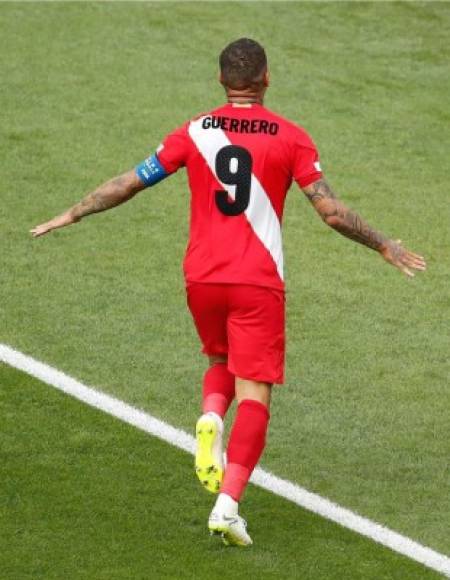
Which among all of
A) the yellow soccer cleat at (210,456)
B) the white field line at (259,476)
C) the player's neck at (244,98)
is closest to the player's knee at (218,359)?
the yellow soccer cleat at (210,456)

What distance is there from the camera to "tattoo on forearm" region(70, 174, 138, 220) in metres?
7.92

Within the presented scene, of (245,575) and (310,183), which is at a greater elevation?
(310,183)

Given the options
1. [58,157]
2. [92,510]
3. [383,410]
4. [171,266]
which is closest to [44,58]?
[58,157]

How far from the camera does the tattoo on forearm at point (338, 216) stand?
769 cm

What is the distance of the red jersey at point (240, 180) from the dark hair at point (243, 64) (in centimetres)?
11

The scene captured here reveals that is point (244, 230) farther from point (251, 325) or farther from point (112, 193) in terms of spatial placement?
point (112, 193)

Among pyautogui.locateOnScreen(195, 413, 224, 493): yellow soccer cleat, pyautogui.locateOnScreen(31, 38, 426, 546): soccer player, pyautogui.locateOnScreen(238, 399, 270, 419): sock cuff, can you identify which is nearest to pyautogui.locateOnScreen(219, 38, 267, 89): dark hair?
pyautogui.locateOnScreen(31, 38, 426, 546): soccer player

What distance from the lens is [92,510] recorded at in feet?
26.4

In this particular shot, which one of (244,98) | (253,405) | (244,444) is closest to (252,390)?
(253,405)

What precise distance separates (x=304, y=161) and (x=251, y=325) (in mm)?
724

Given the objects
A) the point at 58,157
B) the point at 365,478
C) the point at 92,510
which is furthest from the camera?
the point at 58,157

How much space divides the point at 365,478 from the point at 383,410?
2.87ft

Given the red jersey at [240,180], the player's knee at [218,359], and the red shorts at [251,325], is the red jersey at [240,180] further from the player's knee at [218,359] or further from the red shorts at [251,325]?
the player's knee at [218,359]

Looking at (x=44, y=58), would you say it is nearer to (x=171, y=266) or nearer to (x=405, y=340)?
(x=171, y=266)
